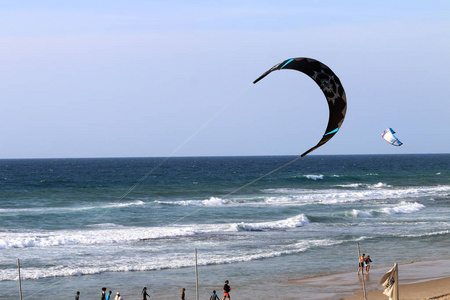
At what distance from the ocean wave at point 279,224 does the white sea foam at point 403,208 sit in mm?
6641

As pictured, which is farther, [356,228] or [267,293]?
[356,228]

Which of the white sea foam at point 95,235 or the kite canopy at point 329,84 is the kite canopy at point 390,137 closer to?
the white sea foam at point 95,235

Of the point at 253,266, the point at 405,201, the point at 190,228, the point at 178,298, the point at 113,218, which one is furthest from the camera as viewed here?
the point at 405,201

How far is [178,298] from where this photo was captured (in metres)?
16.2

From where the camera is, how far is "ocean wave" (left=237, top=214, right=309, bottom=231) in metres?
29.5

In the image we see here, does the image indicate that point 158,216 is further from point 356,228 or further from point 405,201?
point 405,201

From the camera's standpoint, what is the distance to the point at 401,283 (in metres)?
17.4

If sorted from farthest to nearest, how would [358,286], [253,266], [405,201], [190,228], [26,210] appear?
[405,201]
[26,210]
[190,228]
[253,266]
[358,286]

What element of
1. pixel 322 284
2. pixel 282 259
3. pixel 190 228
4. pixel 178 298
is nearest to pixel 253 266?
pixel 282 259

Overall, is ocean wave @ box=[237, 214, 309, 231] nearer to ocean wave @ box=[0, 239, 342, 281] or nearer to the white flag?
ocean wave @ box=[0, 239, 342, 281]

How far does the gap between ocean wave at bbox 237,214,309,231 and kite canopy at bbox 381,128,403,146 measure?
803 centimetres

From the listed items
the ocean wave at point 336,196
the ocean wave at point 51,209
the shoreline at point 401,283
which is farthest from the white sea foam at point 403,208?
the shoreline at point 401,283

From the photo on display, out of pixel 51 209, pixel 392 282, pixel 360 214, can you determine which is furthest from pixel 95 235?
pixel 392 282

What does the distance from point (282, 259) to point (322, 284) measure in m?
4.03
